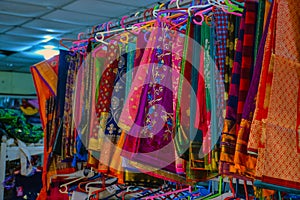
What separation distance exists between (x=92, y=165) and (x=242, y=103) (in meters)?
0.97

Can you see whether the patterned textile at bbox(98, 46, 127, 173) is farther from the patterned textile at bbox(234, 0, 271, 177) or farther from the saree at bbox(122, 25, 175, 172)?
the patterned textile at bbox(234, 0, 271, 177)

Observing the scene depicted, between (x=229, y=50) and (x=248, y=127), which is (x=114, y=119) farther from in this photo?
(x=248, y=127)

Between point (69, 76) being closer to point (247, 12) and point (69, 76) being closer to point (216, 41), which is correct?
point (216, 41)

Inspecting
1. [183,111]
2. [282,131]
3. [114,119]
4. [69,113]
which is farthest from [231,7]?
[69,113]

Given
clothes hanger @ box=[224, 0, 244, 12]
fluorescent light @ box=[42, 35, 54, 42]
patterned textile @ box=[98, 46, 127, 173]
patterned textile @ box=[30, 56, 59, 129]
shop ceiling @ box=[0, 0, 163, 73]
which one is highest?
shop ceiling @ box=[0, 0, 163, 73]

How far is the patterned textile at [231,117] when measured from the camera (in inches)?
47.7

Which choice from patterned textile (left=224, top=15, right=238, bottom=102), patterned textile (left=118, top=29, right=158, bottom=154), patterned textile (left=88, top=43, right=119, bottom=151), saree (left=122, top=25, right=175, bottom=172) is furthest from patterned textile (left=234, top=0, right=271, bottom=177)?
patterned textile (left=88, top=43, right=119, bottom=151)

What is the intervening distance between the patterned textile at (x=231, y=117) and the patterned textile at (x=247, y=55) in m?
0.02

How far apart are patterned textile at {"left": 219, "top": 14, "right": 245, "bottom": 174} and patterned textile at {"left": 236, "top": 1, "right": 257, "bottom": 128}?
16 mm

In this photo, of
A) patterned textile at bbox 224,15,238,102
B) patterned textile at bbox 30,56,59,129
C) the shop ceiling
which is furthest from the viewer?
the shop ceiling

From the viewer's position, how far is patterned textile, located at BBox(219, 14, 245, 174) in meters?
1.21

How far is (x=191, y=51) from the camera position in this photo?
1496 millimetres

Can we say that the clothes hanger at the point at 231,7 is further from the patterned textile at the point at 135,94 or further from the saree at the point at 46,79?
the saree at the point at 46,79

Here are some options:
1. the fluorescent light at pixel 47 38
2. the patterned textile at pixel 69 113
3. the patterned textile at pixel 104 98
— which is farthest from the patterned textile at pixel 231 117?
the fluorescent light at pixel 47 38
